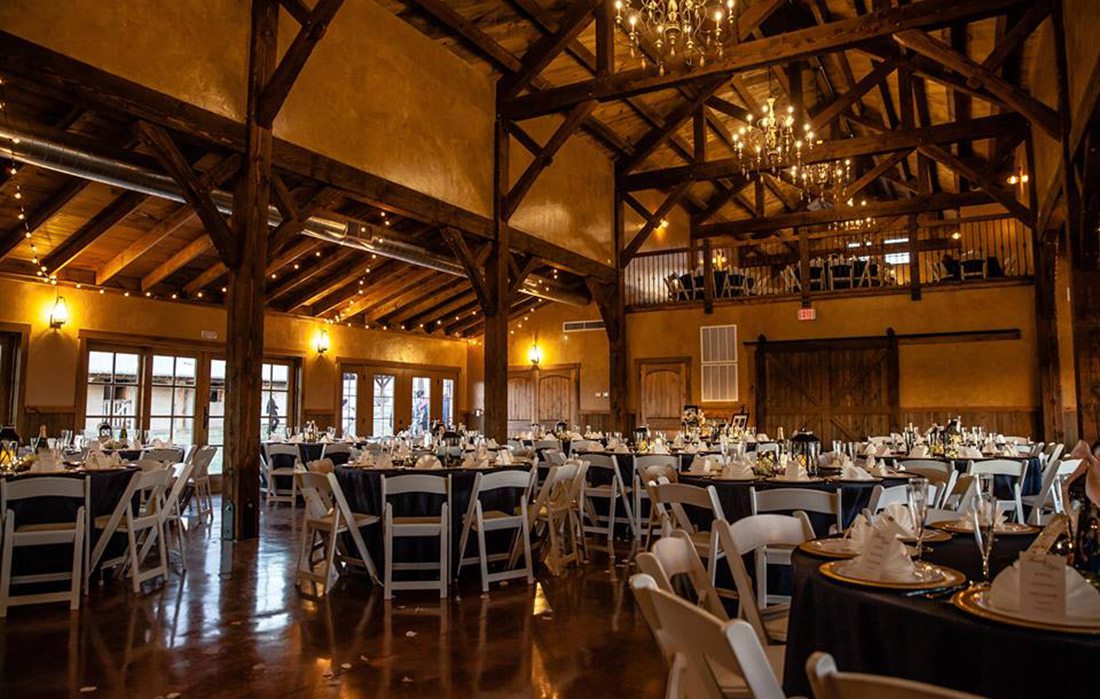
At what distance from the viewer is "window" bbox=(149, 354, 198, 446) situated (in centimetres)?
1170

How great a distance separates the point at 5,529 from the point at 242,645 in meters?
1.91

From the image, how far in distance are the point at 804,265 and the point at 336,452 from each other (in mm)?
9171

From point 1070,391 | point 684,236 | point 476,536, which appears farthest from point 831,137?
point 476,536

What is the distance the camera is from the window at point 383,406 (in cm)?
1574

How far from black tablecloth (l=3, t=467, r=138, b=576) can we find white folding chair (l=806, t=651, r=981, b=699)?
521cm

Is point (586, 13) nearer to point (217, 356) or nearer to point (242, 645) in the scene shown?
point (217, 356)

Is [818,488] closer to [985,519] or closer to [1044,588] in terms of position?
[985,519]

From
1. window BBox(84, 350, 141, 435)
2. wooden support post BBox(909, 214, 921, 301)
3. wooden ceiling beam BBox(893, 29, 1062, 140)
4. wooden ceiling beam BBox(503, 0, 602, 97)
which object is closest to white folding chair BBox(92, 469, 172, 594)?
window BBox(84, 350, 141, 435)

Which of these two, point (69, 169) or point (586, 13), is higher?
point (586, 13)

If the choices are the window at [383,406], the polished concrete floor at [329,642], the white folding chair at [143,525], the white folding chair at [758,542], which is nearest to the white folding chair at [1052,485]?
the polished concrete floor at [329,642]

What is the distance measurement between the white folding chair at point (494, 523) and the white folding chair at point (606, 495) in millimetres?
1261

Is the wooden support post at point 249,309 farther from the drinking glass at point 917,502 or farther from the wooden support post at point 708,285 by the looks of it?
the wooden support post at point 708,285

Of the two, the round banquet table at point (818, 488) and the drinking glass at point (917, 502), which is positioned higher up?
the drinking glass at point (917, 502)

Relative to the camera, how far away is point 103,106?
20.8ft
